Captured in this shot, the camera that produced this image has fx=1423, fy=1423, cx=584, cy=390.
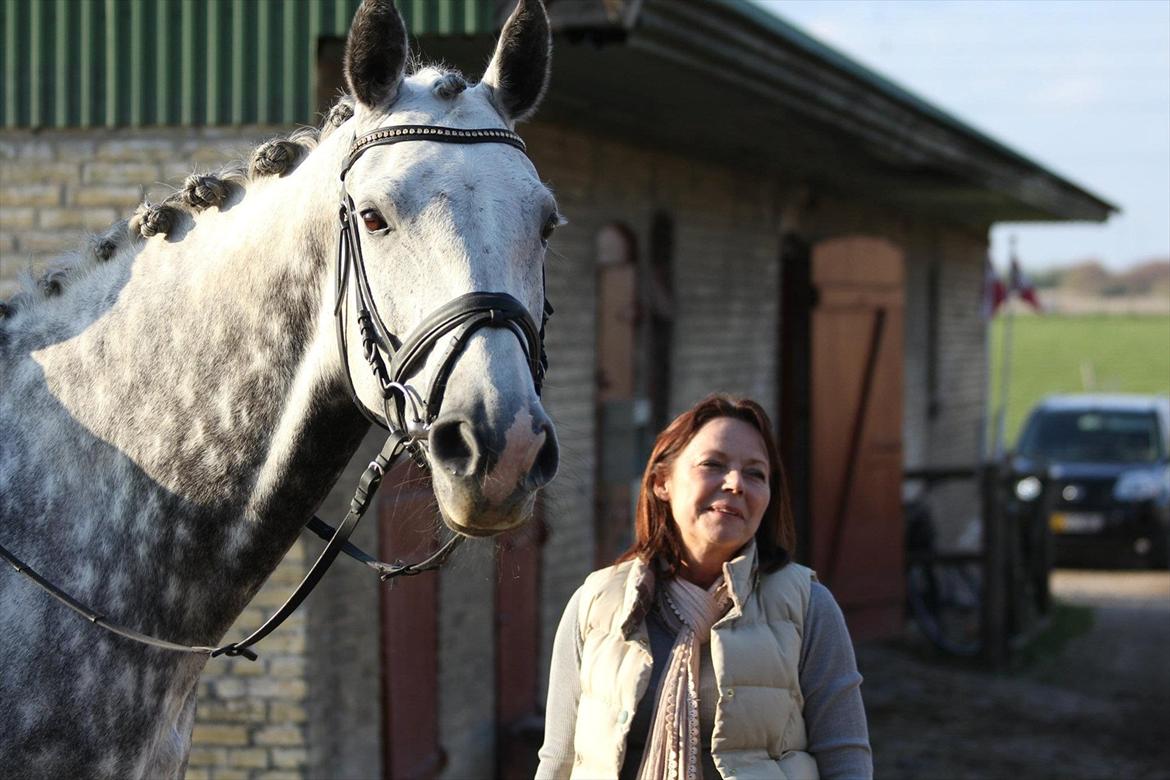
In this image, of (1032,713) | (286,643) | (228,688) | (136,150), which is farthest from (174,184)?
(1032,713)

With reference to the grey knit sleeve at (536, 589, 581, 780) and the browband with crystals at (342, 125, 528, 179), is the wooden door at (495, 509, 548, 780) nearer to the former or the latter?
the grey knit sleeve at (536, 589, 581, 780)

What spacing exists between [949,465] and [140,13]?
46.8ft

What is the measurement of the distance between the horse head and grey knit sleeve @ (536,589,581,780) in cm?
82

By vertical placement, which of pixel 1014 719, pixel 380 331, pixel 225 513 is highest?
pixel 380 331

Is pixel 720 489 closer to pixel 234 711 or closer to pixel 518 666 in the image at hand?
pixel 234 711

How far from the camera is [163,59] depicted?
5324 mm

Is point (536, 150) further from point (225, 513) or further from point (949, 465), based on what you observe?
point (949, 465)

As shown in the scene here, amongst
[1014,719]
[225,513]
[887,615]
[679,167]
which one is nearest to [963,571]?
[887,615]

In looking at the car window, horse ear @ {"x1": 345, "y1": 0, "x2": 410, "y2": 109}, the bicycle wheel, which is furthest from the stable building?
the car window

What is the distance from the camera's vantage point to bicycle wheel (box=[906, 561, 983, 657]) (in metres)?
11.5

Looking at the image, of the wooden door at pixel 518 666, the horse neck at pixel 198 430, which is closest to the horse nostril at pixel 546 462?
the horse neck at pixel 198 430

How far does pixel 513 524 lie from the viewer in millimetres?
2303

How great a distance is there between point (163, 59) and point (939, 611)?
8761mm

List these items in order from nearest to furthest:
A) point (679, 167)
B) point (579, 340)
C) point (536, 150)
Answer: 1. point (536, 150)
2. point (579, 340)
3. point (679, 167)
